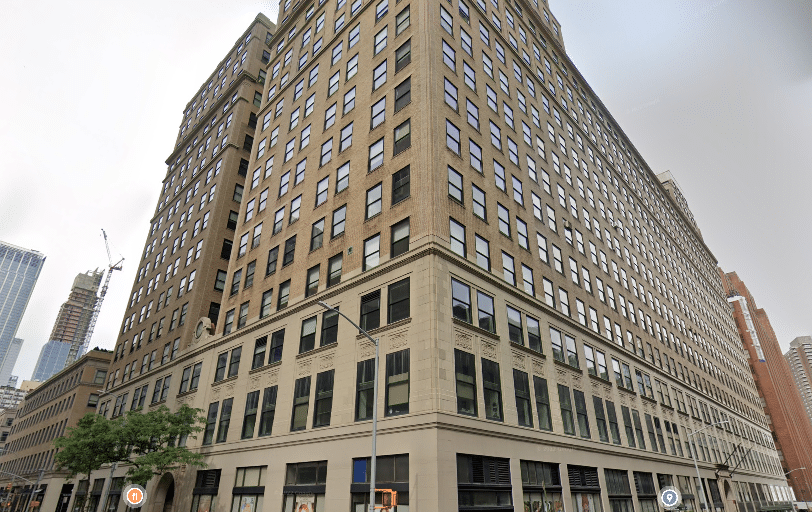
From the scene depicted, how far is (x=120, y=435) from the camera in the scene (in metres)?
32.7

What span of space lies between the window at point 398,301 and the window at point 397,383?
193 centimetres

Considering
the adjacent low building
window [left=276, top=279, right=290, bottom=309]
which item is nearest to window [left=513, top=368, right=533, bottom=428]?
window [left=276, top=279, right=290, bottom=309]

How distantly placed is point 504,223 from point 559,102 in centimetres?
2445

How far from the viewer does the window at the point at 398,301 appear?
24859mm

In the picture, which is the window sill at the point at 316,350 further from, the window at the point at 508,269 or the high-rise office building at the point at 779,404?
the high-rise office building at the point at 779,404

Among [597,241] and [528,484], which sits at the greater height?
[597,241]

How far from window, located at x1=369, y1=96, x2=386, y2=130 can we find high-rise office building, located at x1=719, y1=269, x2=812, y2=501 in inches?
4725

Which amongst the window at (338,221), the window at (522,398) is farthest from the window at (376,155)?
the window at (522,398)

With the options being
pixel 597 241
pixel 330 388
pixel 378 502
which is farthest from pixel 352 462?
pixel 597 241

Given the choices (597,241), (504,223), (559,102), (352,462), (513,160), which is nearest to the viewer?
(352,462)

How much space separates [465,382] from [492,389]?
88.0 inches

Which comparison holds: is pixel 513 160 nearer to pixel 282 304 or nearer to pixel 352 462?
pixel 282 304

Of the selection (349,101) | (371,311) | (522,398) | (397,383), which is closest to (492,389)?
(522,398)

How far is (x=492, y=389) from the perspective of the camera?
82.0ft
